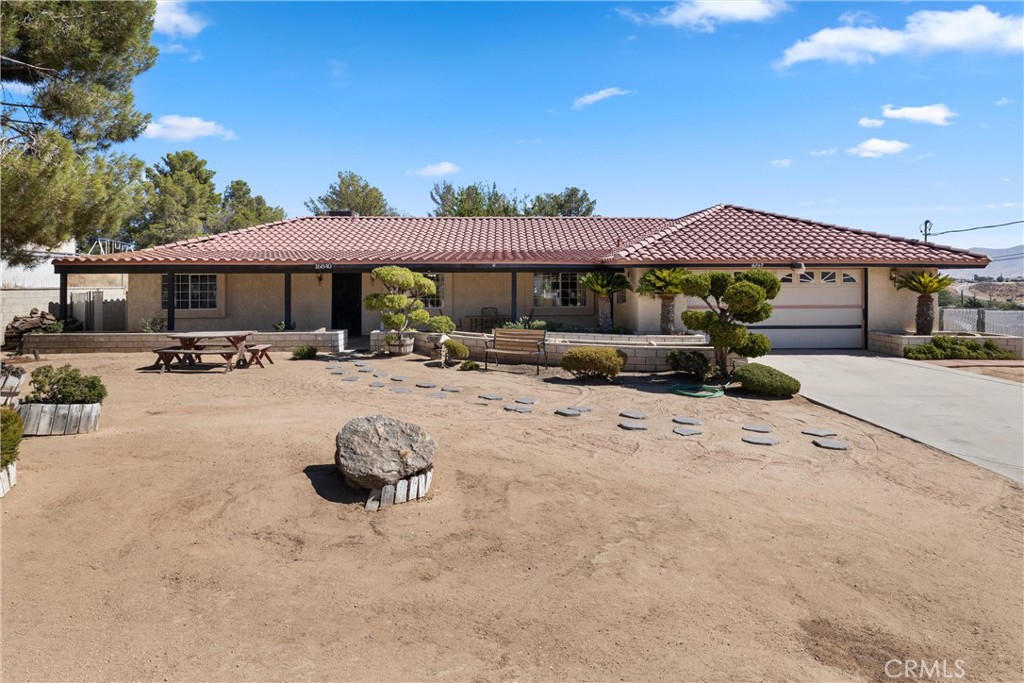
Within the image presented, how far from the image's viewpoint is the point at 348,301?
19.9 m

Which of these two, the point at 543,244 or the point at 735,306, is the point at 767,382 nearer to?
the point at 735,306

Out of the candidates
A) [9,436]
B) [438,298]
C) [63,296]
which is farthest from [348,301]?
[9,436]

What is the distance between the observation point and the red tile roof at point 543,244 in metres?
16.4

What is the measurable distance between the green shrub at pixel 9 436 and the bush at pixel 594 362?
8140mm

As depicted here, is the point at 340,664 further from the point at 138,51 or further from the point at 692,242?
the point at 692,242

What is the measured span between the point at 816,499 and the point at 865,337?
13319 mm

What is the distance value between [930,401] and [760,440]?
4.28 metres

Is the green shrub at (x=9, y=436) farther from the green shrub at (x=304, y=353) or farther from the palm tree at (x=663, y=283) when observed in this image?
the palm tree at (x=663, y=283)

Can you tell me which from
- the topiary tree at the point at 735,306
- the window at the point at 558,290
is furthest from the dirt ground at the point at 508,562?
the window at the point at 558,290

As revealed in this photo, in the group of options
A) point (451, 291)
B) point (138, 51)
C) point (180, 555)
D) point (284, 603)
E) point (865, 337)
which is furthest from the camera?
point (451, 291)

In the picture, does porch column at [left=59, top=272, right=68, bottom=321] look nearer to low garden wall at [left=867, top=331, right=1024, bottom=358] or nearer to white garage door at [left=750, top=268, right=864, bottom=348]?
white garage door at [left=750, top=268, right=864, bottom=348]

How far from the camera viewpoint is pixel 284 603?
11.9 ft

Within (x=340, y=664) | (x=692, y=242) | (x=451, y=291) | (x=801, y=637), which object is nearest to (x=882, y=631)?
(x=801, y=637)

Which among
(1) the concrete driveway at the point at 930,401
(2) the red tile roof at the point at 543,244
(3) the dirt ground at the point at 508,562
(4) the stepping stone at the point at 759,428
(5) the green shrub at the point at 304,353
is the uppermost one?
(2) the red tile roof at the point at 543,244
